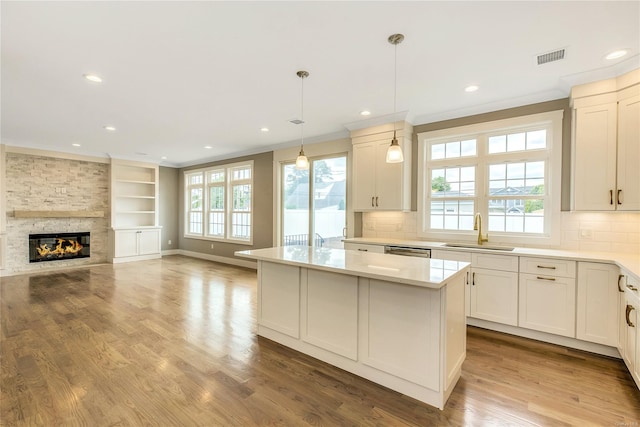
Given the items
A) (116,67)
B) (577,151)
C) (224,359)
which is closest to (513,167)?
(577,151)

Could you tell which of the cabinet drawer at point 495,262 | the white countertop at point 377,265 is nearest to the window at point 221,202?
the white countertop at point 377,265

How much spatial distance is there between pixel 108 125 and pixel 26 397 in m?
4.25

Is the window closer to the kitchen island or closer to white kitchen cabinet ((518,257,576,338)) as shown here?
the kitchen island

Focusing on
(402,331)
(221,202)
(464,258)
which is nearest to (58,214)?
(221,202)

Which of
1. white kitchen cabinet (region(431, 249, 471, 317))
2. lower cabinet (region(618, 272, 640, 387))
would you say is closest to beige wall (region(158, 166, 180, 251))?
white kitchen cabinet (region(431, 249, 471, 317))

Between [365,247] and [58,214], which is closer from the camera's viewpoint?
[365,247]

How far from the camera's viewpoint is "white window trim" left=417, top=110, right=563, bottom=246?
3.53 metres

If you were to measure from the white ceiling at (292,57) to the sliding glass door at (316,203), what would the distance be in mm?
1228

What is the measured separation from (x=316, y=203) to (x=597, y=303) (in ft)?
13.9

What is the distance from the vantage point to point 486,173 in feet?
13.2

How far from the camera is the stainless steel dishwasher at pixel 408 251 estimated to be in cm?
382

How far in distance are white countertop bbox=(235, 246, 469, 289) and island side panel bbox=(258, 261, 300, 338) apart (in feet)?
0.55

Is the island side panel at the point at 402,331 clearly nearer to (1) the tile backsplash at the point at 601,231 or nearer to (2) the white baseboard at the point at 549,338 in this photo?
(2) the white baseboard at the point at 549,338

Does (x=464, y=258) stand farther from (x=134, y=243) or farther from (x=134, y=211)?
(x=134, y=211)
